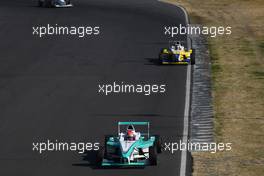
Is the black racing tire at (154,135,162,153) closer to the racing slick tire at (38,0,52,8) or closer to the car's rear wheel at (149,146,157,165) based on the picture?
the car's rear wheel at (149,146,157,165)

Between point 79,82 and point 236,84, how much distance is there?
6.58 metres

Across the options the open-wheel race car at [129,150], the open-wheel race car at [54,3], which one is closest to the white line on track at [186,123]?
the open-wheel race car at [129,150]

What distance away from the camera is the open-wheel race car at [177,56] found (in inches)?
1661

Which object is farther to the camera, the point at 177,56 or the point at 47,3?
the point at 47,3

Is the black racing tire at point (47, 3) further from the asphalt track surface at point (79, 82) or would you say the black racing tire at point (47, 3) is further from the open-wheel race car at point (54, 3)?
the asphalt track surface at point (79, 82)

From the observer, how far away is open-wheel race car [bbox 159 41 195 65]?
42.2m

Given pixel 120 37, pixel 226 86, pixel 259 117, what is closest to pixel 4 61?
pixel 120 37

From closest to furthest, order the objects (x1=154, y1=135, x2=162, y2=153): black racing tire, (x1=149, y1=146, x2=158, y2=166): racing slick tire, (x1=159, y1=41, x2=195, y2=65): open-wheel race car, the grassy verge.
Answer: (x1=149, y1=146, x2=158, y2=166): racing slick tire, the grassy verge, (x1=154, y1=135, x2=162, y2=153): black racing tire, (x1=159, y1=41, x2=195, y2=65): open-wheel race car

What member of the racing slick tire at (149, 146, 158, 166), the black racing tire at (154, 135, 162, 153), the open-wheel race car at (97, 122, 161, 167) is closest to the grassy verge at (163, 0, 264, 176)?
the black racing tire at (154, 135, 162, 153)

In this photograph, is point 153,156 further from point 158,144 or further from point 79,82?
point 79,82

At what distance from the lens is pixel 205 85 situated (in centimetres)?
3816

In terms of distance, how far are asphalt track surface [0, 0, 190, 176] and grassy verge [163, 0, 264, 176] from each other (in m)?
1.42

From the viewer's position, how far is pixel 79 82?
38531mm

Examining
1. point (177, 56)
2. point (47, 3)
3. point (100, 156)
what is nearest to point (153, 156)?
point (100, 156)
